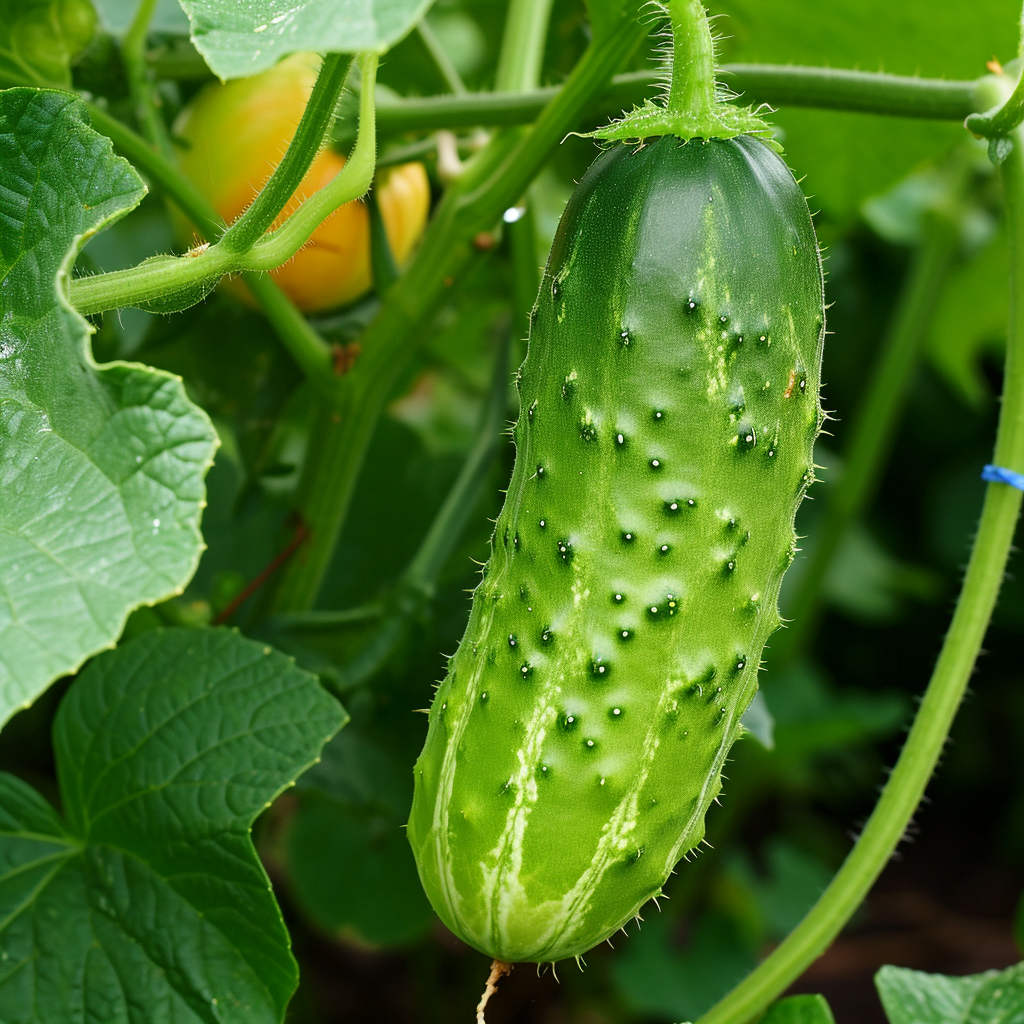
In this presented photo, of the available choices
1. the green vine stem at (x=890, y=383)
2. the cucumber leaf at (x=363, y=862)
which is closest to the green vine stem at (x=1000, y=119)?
the cucumber leaf at (x=363, y=862)

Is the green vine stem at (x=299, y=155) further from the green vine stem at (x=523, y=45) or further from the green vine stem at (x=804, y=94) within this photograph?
the green vine stem at (x=523, y=45)

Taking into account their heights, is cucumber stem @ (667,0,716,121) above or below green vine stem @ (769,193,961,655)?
above

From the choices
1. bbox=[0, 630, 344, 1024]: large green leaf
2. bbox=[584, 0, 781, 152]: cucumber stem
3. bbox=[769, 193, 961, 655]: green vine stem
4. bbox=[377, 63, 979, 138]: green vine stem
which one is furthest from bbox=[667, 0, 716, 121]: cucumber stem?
bbox=[769, 193, 961, 655]: green vine stem

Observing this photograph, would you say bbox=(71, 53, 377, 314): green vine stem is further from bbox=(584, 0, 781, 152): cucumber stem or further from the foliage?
bbox=(584, 0, 781, 152): cucumber stem

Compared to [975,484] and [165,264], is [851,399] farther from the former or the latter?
[165,264]

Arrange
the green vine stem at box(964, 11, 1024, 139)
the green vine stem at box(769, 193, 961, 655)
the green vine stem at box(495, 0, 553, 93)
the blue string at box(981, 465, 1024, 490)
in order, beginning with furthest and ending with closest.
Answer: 1. the green vine stem at box(769, 193, 961, 655)
2. the green vine stem at box(495, 0, 553, 93)
3. the blue string at box(981, 465, 1024, 490)
4. the green vine stem at box(964, 11, 1024, 139)
